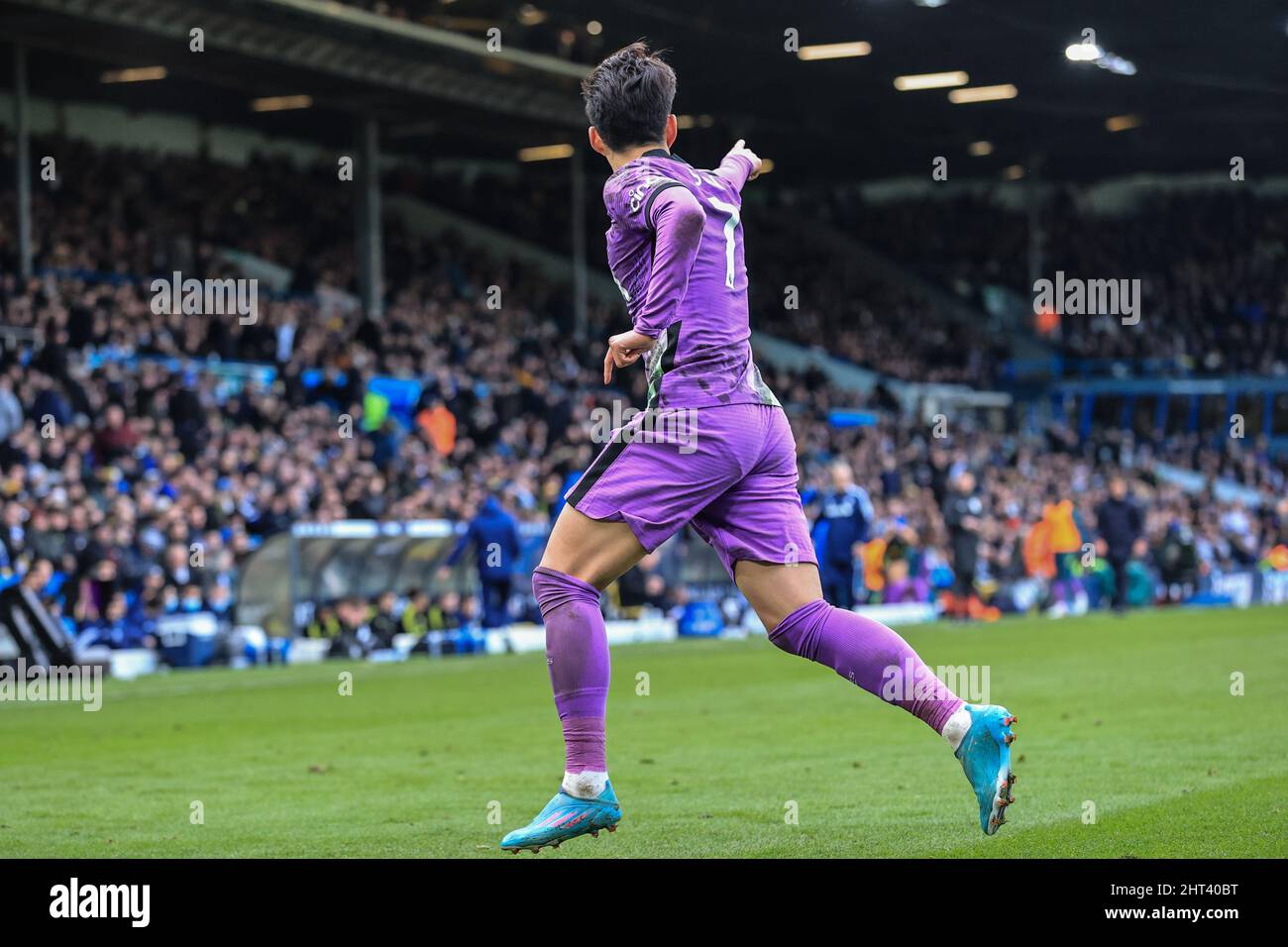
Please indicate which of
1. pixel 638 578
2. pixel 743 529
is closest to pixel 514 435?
pixel 638 578

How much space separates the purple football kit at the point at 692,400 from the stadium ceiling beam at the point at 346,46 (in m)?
26.0

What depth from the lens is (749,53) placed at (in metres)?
40.3

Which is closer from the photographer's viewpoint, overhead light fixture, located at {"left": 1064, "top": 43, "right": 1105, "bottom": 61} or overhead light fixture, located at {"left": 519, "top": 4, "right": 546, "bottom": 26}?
overhead light fixture, located at {"left": 519, "top": 4, "right": 546, "bottom": 26}

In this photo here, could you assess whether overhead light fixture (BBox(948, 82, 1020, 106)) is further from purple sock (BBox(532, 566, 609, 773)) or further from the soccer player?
purple sock (BBox(532, 566, 609, 773))

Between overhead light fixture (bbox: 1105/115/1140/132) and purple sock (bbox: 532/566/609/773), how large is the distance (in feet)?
150

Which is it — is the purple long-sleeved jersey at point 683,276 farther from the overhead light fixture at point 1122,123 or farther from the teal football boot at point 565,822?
the overhead light fixture at point 1122,123

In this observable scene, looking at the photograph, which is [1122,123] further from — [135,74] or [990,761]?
[990,761]

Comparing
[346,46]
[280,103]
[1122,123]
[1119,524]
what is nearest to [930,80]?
[1122,123]

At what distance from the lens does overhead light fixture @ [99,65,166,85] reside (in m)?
37.5

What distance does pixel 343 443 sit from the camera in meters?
26.9

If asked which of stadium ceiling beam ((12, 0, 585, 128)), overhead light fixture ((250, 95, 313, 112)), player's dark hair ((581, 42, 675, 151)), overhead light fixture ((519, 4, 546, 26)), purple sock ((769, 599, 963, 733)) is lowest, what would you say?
purple sock ((769, 599, 963, 733))

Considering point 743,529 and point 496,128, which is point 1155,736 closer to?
point 743,529

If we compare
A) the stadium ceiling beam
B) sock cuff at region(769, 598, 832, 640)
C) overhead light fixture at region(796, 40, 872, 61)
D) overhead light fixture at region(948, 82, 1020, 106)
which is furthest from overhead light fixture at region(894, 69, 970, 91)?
sock cuff at region(769, 598, 832, 640)

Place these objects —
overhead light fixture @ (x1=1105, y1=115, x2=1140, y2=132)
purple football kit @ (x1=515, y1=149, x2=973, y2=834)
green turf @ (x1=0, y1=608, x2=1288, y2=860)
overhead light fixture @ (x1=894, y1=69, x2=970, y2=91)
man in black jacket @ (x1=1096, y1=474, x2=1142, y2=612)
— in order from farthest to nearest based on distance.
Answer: overhead light fixture @ (x1=1105, y1=115, x2=1140, y2=132) → overhead light fixture @ (x1=894, y1=69, x2=970, y2=91) → man in black jacket @ (x1=1096, y1=474, x2=1142, y2=612) → green turf @ (x1=0, y1=608, x2=1288, y2=860) → purple football kit @ (x1=515, y1=149, x2=973, y2=834)
